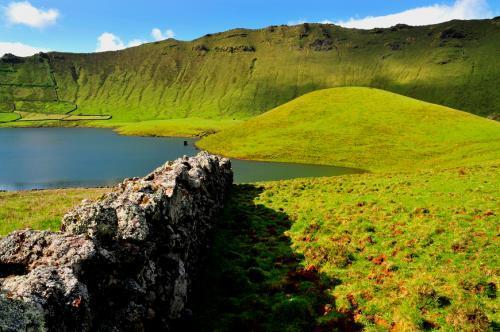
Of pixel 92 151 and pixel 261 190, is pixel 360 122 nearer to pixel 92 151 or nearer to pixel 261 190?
pixel 261 190

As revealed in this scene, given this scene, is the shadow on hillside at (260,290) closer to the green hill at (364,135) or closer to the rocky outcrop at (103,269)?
the rocky outcrop at (103,269)

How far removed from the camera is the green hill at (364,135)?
90062 mm

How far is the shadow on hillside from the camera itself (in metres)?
16.1

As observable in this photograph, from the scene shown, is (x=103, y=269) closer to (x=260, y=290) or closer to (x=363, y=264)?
(x=260, y=290)

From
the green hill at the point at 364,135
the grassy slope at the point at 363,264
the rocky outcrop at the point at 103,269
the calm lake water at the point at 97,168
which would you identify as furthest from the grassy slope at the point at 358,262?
the green hill at the point at 364,135

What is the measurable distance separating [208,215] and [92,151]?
121 m

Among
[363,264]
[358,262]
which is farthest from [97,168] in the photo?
[363,264]

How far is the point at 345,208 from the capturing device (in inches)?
1257

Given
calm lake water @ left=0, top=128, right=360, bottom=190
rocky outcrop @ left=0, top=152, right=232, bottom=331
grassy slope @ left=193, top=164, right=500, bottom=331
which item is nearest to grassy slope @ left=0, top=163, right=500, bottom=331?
grassy slope @ left=193, top=164, right=500, bottom=331

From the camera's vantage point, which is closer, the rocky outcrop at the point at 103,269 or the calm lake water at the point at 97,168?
the rocky outcrop at the point at 103,269

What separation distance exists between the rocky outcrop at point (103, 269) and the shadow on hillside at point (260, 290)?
Result: 1.82 meters

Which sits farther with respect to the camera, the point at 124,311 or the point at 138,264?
the point at 138,264

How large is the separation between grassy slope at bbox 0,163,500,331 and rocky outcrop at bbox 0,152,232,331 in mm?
3271

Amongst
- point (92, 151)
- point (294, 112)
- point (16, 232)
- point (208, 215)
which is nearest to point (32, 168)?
point (92, 151)
